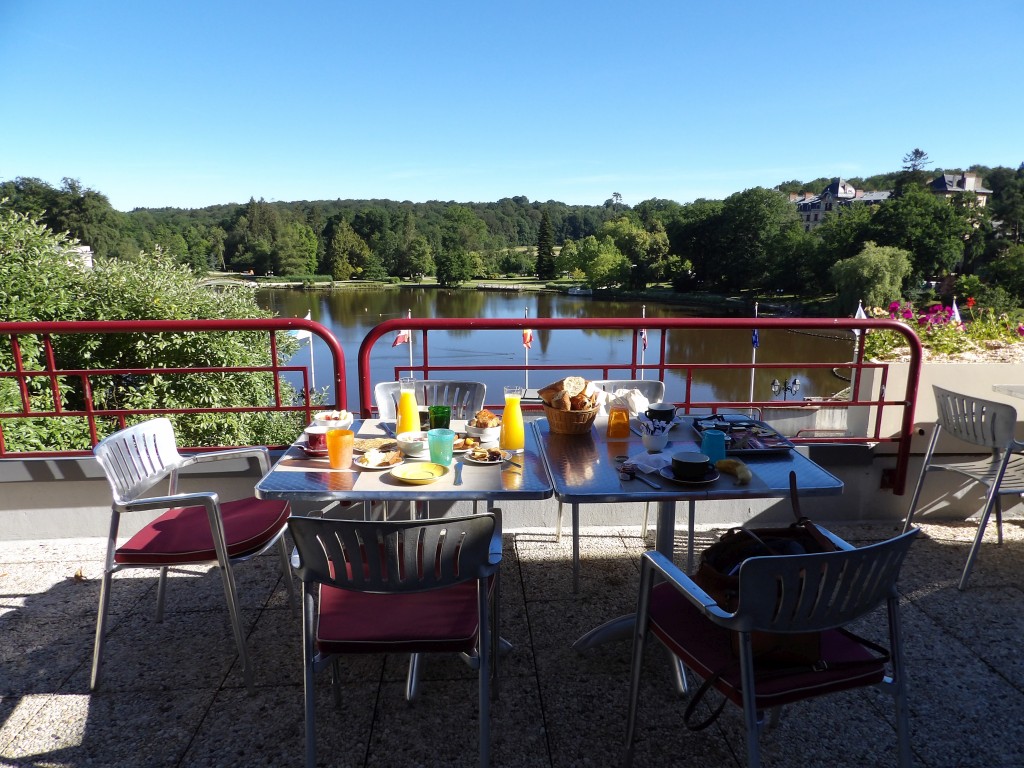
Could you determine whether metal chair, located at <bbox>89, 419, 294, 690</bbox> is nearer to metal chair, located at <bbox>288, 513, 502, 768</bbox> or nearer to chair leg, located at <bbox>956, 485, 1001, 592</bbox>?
metal chair, located at <bbox>288, 513, 502, 768</bbox>

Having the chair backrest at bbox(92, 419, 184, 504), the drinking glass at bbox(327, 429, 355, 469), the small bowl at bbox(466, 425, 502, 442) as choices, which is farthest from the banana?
the chair backrest at bbox(92, 419, 184, 504)

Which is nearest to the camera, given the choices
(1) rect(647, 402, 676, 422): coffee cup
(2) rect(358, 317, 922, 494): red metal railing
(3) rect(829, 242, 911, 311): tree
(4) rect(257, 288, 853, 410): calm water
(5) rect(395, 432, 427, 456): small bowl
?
(5) rect(395, 432, 427, 456): small bowl

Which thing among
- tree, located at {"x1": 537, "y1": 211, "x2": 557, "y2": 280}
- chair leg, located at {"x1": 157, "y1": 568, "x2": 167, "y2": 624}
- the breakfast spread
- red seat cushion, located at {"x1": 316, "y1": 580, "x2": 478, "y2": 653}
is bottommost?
chair leg, located at {"x1": 157, "y1": 568, "x2": 167, "y2": 624}

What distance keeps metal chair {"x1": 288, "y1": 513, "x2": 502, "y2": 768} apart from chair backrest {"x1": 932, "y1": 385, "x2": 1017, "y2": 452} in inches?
95.3

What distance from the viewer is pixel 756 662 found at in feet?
4.71

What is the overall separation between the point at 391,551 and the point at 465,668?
3.00 ft

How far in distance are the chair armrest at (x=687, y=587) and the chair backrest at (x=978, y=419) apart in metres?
2.07

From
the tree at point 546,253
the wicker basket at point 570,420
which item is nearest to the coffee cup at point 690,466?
the wicker basket at point 570,420

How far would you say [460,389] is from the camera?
2992mm

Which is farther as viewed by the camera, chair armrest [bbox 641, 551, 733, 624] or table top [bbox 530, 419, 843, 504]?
table top [bbox 530, 419, 843, 504]

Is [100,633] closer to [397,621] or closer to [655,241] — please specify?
[397,621]

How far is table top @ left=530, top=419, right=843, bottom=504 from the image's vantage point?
1.74 m

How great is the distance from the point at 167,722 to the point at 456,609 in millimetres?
1017

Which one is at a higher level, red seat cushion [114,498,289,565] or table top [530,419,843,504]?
table top [530,419,843,504]
